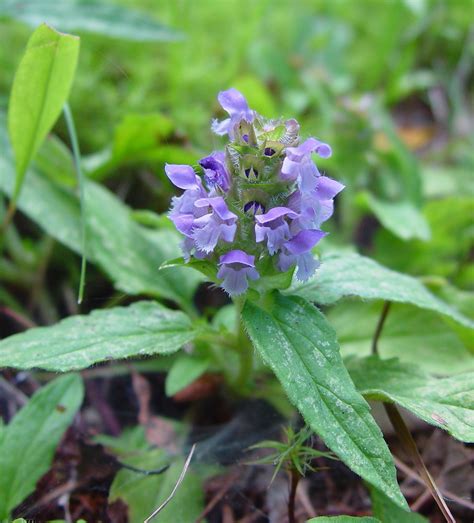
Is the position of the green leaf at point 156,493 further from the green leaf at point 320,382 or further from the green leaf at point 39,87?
the green leaf at point 39,87

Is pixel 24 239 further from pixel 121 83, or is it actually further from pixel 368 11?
pixel 368 11

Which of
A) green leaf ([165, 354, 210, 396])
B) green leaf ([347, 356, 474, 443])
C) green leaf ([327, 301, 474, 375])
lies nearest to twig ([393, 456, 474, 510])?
green leaf ([347, 356, 474, 443])

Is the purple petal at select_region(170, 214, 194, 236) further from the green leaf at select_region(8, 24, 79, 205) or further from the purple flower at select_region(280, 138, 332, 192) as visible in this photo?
the green leaf at select_region(8, 24, 79, 205)

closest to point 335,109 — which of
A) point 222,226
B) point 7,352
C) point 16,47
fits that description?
point 16,47

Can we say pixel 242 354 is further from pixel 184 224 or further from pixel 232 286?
pixel 184 224

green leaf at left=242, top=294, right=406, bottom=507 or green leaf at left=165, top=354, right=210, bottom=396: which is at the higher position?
green leaf at left=242, top=294, right=406, bottom=507

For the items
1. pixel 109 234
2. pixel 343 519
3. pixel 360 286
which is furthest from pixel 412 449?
pixel 109 234
